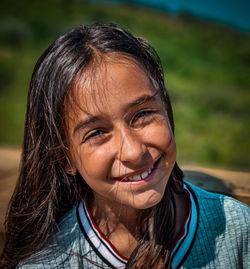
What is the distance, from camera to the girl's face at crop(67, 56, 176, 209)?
128 cm

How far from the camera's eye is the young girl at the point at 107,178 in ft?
4.27

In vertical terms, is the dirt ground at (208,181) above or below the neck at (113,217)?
above

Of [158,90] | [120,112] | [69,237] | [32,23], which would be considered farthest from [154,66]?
[32,23]

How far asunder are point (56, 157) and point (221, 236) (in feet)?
2.32

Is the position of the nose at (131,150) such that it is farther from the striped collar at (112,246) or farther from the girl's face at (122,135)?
the striped collar at (112,246)

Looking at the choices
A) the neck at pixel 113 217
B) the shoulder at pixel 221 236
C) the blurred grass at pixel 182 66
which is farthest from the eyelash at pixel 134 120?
the blurred grass at pixel 182 66

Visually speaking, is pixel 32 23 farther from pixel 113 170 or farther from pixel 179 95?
pixel 113 170

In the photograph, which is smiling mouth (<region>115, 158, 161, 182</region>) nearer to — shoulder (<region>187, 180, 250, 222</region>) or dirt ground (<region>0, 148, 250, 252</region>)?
shoulder (<region>187, 180, 250, 222</region>)

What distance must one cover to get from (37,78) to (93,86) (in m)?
0.27

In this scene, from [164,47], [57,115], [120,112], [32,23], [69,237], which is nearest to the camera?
[120,112]

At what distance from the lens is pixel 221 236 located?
1543mm

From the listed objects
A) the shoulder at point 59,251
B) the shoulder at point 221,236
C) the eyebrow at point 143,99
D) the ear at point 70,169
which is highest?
the eyebrow at point 143,99

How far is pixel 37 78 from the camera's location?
1444 mm

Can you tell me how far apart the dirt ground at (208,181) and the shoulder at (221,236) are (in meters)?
0.23
